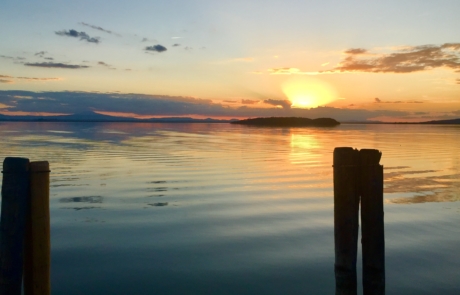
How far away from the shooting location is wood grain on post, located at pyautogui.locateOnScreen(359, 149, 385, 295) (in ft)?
19.5

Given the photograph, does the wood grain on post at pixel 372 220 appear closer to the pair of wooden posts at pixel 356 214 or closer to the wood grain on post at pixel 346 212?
the pair of wooden posts at pixel 356 214

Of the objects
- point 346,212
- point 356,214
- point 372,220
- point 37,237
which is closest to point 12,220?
point 37,237

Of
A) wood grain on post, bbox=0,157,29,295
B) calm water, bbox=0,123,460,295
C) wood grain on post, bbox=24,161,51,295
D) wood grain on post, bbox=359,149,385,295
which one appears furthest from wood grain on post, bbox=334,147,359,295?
wood grain on post, bbox=0,157,29,295

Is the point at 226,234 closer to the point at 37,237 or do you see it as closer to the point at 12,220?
the point at 37,237

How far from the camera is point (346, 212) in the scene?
5926 millimetres

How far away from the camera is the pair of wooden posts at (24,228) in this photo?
18.8 feet

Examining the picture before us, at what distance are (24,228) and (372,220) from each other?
486cm

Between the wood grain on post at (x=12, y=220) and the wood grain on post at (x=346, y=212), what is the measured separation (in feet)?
14.2

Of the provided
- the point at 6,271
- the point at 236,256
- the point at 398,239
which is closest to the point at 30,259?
the point at 6,271

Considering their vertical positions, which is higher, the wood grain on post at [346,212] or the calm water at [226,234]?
the wood grain on post at [346,212]

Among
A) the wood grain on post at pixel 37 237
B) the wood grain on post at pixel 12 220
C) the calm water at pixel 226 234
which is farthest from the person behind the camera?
the calm water at pixel 226 234

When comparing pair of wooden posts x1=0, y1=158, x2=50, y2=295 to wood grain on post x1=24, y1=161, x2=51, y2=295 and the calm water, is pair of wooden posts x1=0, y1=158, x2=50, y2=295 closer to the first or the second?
wood grain on post x1=24, y1=161, x2=51, y2=295

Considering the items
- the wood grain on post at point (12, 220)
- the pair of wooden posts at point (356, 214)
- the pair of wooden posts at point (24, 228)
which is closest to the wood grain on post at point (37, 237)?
the pair of wooden posts at point (24, 228)

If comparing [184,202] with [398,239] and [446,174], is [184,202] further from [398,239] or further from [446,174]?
[446,174]
